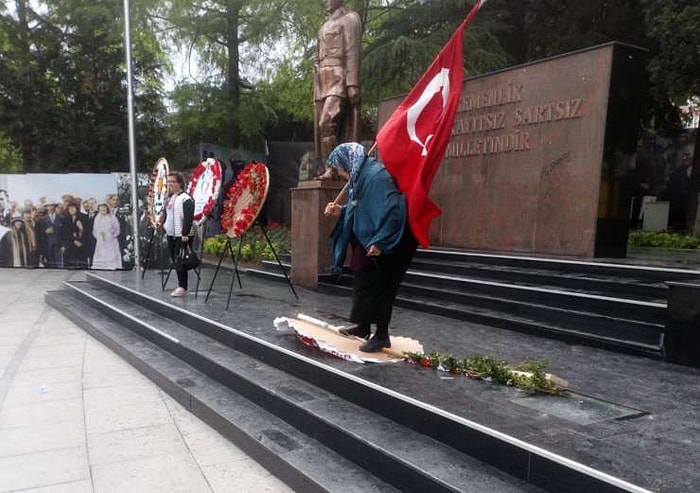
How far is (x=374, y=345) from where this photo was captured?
164 inches

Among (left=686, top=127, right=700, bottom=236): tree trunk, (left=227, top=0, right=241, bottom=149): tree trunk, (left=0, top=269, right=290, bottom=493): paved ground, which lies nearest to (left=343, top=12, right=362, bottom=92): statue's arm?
(left=0, top=269, right=290, bottom=493): paved ground

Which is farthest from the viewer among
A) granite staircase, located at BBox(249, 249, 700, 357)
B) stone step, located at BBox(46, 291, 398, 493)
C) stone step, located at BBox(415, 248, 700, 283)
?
stone step, located at BBox(415, 248, 700, 283)

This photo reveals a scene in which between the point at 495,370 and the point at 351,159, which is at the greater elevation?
the point at 351,159

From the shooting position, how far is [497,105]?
7617 millimetres

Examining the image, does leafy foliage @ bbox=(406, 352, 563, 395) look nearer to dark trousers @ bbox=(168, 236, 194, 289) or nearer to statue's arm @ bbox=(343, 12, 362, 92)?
dark trousers @ bbox=(168, 236, 194, 289)

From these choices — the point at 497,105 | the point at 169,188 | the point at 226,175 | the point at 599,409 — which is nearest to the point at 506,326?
the point at 599,409

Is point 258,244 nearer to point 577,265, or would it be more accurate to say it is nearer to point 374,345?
point 577,265

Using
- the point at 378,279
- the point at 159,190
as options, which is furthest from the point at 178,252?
the point at 378,279

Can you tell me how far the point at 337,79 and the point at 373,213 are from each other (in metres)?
5.16

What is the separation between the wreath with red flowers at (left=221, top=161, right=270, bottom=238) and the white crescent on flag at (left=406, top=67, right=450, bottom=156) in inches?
95.6

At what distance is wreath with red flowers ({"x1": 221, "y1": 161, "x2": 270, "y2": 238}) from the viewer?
6336 mm

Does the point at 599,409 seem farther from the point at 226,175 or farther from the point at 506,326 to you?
the point at 226,175

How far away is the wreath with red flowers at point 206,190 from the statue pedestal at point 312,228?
4.89 feet

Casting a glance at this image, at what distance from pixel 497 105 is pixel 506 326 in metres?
3.79
